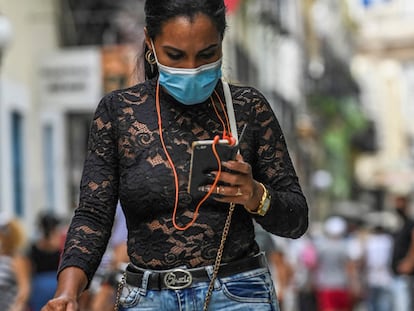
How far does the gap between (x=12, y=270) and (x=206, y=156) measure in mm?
7365

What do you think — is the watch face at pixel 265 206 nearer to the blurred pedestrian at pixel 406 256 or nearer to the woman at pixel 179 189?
the woman at pixel 179 189

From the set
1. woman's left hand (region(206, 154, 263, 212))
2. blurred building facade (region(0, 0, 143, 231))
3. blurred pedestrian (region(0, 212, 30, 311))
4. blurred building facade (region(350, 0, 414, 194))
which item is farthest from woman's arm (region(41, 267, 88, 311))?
blurred building facade (region(350, 0, 414, 194))

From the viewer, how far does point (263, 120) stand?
4211 mm

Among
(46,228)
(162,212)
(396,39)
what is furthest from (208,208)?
(396,39)

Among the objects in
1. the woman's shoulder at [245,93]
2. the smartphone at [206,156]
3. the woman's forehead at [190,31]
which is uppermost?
the woman's forehead at [190,31]

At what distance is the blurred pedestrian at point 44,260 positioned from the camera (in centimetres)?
1184

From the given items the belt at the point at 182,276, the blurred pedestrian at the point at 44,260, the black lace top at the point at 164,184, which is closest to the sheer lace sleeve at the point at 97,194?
the black lace top at the point at 164,184

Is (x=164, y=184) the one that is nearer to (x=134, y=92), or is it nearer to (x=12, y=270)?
(x=134, y=92)

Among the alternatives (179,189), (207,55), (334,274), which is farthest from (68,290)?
(334,274)

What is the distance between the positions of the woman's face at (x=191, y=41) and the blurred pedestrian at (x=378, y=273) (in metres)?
16.2

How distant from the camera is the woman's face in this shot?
4.02m

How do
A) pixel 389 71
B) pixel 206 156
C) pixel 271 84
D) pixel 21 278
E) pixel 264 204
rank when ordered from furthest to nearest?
pixel 389 71 < pixel 271 84 < pixel 21 278 < pixel 264 204 < pixel 206 156

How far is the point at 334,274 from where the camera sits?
58.7 ft

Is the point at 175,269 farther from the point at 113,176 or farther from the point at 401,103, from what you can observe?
the point at 401,103
